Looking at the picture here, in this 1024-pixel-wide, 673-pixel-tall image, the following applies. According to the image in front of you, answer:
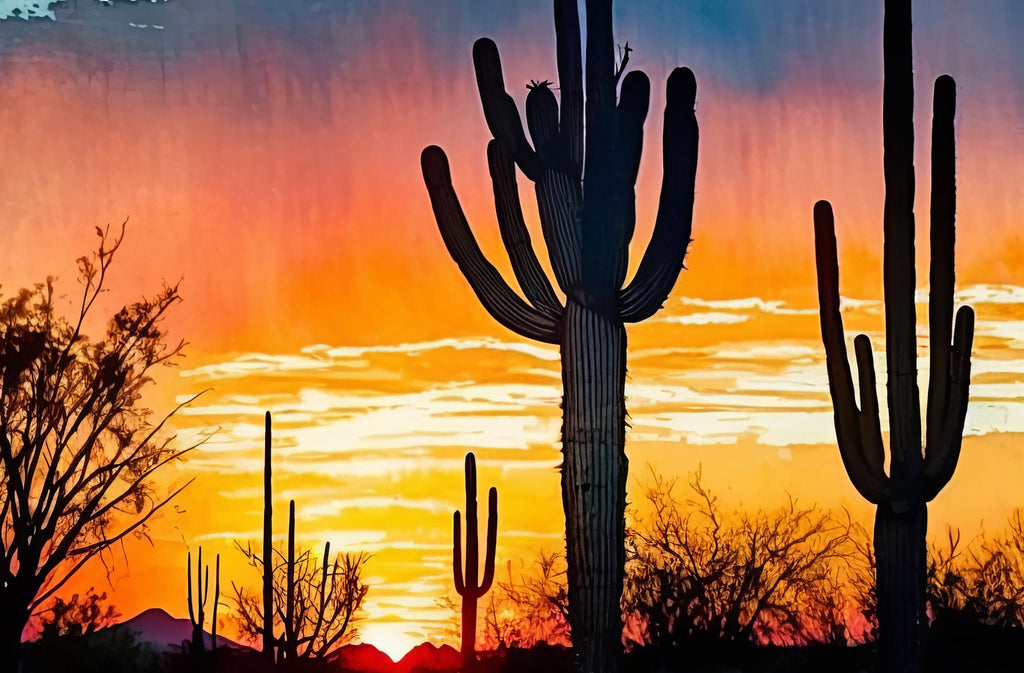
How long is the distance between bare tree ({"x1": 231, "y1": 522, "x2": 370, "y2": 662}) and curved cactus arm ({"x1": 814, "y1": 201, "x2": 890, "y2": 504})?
13.3 meters

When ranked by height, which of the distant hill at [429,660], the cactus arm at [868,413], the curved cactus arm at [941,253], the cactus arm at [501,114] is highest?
the cactus arm at [501,114]

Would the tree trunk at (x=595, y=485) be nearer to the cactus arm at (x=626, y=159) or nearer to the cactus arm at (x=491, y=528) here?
the cactus arm at (x=626, y=159)

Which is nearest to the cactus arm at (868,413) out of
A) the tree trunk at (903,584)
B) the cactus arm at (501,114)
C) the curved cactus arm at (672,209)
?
the tree trunk at (903,584)

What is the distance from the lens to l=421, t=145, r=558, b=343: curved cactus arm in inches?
450

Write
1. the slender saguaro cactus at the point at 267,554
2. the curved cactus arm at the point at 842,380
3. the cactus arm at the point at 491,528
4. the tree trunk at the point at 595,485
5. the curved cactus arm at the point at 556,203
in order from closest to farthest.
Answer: the curved cactus arm at the point at 842,380 → the tree trunk at the point at 595,485 → the curved cactus arm at the point at 556,203 → the cactus arm at the point at 491,528 → the slender saguaro cactus at the point at 267,554

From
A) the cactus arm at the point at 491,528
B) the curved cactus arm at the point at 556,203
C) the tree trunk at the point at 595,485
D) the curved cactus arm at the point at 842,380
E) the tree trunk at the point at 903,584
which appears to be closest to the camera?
the tree trunk at the point at 903,584

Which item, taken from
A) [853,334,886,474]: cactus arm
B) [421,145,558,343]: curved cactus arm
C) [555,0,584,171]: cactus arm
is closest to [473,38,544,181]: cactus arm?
[555,0,584,171]: cactus arm

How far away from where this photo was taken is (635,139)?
37.6ft

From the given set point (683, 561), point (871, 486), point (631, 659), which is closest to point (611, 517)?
point (871, 486)

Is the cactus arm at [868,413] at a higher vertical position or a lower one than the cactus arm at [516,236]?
lower

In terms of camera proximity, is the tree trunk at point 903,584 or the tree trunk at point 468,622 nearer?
the tree trunk at point 903,584

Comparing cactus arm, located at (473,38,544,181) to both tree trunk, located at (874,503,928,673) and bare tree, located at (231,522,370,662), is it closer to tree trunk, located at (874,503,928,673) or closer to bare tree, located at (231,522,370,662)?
tree trunk, located at (874,503,928,673)

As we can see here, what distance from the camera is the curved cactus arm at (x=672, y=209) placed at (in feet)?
37.3

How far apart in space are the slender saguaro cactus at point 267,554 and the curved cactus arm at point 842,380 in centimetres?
1011
